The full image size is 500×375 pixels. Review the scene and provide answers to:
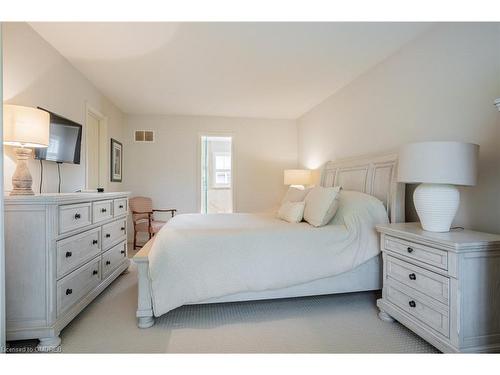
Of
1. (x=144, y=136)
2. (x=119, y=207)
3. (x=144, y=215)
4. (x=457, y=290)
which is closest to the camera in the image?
(x=457, y=290)

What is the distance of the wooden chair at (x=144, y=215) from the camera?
4.10 meters

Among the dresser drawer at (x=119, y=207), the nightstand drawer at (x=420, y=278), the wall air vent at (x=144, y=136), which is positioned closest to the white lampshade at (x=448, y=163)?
the nightstand drawer at (x=420, y=278)

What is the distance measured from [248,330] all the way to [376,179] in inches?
74.2

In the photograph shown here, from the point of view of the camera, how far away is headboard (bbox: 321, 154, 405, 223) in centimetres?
228

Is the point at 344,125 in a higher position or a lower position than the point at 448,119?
higher

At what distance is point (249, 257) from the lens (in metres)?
1.99

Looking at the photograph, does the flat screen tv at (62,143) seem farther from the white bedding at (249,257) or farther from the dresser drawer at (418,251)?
the dresser drawer at (418,251)

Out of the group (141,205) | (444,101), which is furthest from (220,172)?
(444,101)

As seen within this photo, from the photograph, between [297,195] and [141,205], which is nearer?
[297,195]

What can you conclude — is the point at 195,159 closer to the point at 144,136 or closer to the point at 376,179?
the point at 144,136

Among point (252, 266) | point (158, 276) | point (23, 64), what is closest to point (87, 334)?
point (158, 276)

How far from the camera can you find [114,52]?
99.0 inches

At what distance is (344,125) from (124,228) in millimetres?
3100
